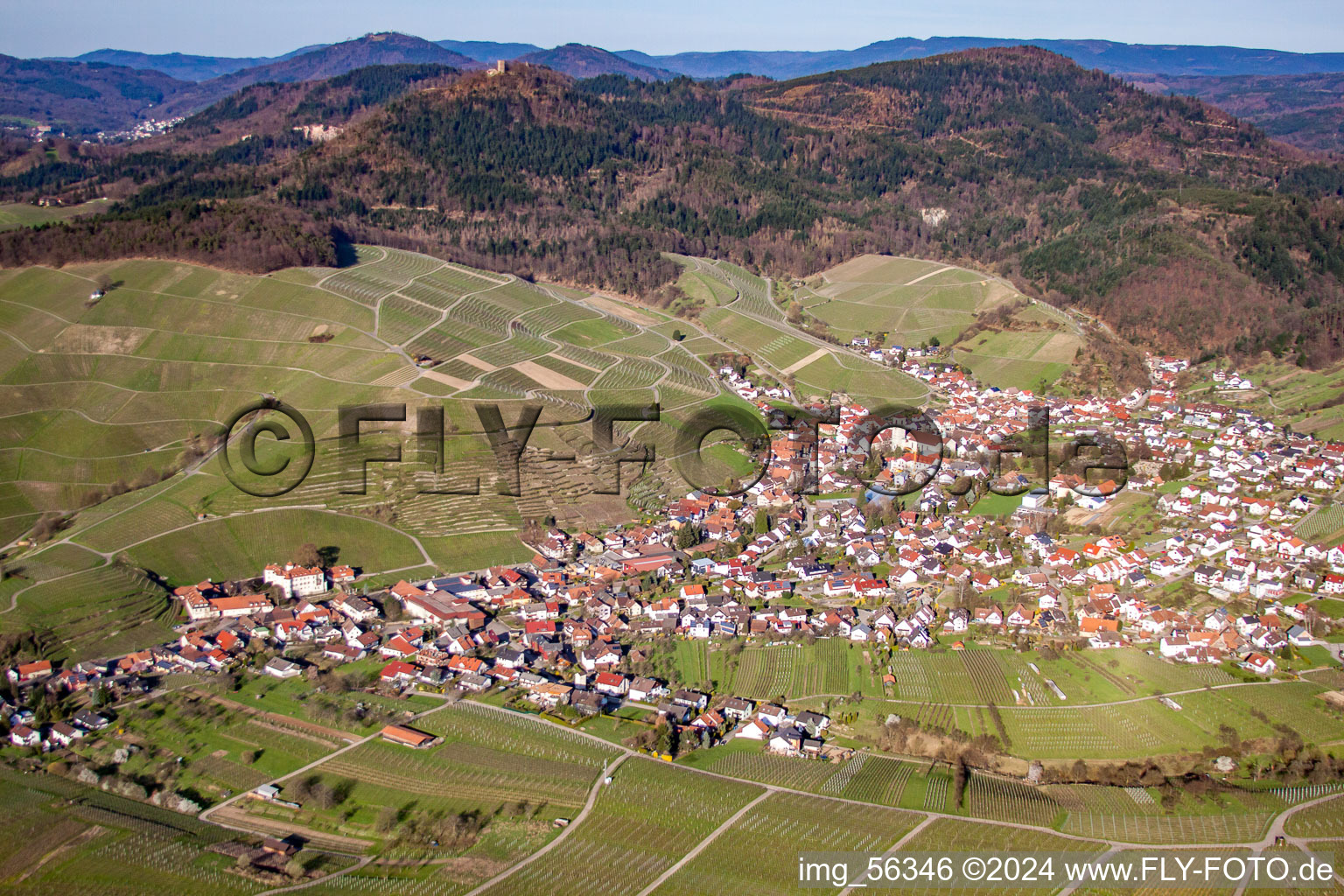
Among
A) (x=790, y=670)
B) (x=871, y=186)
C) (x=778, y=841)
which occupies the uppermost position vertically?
(x=871, y=186)

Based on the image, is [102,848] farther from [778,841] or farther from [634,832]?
[778,841]

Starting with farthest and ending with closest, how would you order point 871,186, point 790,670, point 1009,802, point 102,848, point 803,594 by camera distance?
point 871,186 < point 803,594 < point 790,670 < point 1009,802 < point 102,848

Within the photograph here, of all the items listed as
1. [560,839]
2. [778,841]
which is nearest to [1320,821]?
[778,841]

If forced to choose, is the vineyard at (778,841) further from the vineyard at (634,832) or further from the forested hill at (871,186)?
the forested hill at (871,186)

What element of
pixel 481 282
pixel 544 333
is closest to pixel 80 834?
pixel 544 333

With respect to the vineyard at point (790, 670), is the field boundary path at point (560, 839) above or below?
below

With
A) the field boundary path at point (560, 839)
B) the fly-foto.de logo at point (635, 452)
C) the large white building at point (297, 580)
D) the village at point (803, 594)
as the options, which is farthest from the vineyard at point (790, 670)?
the large white building at point (297, 580)

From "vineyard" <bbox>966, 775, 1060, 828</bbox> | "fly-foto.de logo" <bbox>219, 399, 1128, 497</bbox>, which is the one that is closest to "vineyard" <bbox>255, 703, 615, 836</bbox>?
"vineyard" <bbox>966, 775, 1060, 828</bbox>

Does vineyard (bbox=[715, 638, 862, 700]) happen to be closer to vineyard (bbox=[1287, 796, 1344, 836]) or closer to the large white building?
vineyard (bbox=[1287, 796, 1344, 836])
